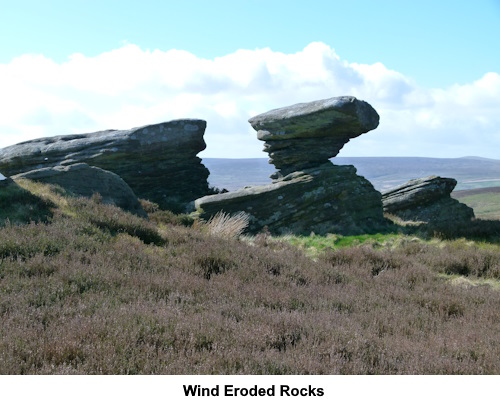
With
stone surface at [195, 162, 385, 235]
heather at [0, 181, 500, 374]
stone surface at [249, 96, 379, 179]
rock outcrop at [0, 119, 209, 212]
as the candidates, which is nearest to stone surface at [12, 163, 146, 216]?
stone surface at [195, 162, 385, 235]

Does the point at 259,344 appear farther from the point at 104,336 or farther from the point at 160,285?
the point at 160,285

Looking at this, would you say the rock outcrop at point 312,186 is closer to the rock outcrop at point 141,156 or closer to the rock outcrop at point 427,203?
the rock outcrop at point 427,203

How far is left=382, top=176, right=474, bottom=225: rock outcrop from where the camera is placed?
70.3 ft

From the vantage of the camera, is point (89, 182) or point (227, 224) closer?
point (227, 224)

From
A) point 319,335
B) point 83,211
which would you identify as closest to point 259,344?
point 319,335

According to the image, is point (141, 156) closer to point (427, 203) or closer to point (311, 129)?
point (311, 129)

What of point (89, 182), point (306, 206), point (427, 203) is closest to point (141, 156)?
point (89, 182)

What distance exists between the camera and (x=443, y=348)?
5449mm

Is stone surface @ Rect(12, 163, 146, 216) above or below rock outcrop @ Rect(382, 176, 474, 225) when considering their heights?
above

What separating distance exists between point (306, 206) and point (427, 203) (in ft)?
24.1

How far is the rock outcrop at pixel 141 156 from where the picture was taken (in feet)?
70.4

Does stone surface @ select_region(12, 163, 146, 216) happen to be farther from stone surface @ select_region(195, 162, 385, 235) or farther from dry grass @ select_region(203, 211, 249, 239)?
stone surface @ select_region(195, 162, 385, 235)

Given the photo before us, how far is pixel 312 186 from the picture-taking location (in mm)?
17703

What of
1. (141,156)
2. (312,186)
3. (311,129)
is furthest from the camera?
(141,156)
